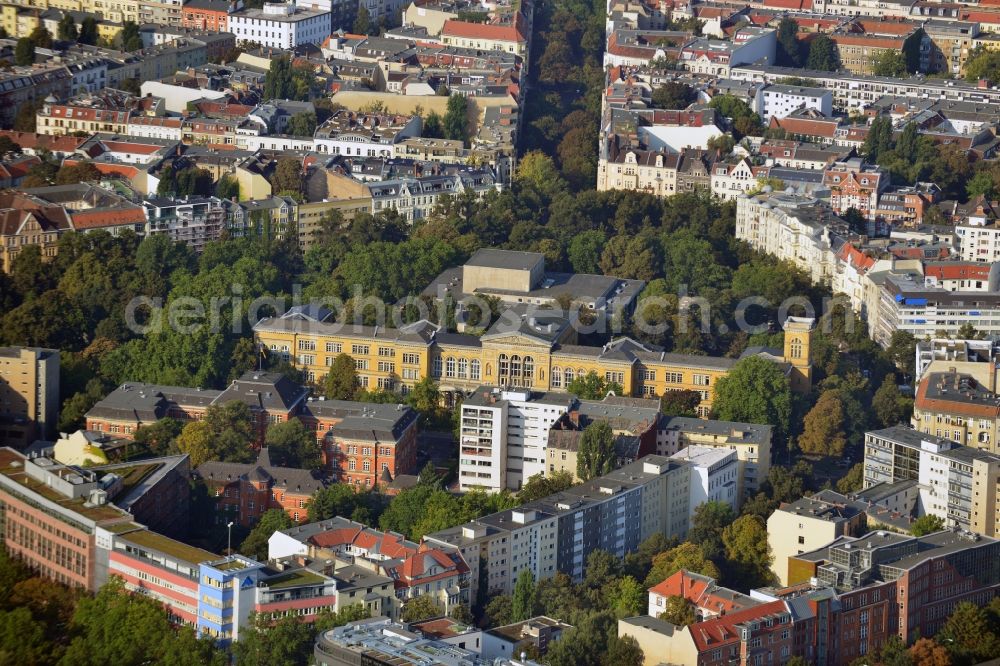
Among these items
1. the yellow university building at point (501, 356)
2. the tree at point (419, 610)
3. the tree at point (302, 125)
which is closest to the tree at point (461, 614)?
Answer: the tree at point (419, 610)

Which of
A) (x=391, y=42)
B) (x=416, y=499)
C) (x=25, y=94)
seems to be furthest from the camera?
(x=391, y=42)

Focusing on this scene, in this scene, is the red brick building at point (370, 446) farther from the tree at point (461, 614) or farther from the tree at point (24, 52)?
the tree at point (24, 52)

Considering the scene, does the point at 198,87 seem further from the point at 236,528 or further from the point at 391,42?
the point at 236,528

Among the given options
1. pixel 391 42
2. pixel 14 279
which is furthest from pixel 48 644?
pixel 391 42

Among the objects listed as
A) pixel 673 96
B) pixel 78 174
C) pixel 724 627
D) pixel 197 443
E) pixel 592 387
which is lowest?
pixel 724 627

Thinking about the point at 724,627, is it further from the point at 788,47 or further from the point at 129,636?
the point at 788,47

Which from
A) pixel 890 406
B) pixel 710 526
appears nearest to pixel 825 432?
pixel 890 406

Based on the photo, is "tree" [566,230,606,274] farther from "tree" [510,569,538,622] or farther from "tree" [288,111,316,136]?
"tree" [510,569,538,622]
